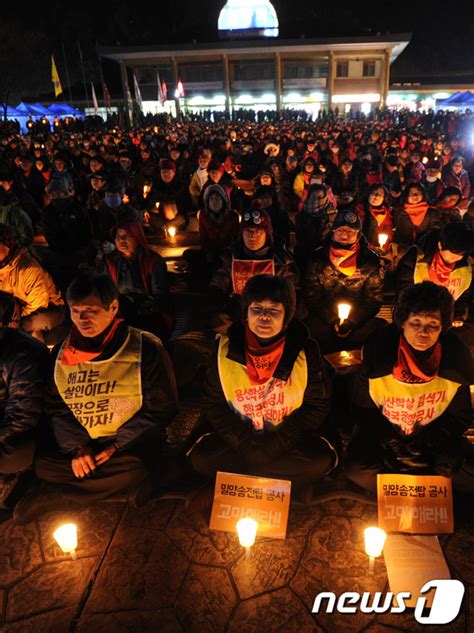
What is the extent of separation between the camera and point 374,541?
7.44ft

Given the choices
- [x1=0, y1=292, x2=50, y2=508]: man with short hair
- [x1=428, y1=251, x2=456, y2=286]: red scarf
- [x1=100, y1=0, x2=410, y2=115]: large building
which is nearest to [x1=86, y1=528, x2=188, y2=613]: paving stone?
[x1=0, y1=292, x2=50, y2=508]: man with short hair

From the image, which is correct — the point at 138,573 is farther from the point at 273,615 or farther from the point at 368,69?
the point at 368,69

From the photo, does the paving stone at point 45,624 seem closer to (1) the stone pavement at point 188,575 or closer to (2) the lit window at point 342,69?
(1) the stone pavement at point 188,575

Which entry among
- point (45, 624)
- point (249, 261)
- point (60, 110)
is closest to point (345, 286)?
point (249, 261)

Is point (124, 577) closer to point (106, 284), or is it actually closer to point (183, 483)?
point (183, 483)

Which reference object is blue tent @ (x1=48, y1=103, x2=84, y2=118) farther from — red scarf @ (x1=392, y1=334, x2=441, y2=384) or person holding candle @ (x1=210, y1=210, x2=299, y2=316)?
red scarf @ (x1=392, y1=334, x2=441, y2=384)

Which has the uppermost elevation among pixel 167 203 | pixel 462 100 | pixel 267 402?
pixel 462 100

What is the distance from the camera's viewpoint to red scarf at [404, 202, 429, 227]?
6.37 metres

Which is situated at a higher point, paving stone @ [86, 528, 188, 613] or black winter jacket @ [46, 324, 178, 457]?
black winter jacket @ [46, 324, 178, 457]

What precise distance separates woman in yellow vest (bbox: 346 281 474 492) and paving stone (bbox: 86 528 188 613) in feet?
3.83

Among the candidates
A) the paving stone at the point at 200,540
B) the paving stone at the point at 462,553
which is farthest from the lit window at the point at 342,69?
the paving stone at the point at 200,540

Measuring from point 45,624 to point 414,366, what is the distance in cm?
228

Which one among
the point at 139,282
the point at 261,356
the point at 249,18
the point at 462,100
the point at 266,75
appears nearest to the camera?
the point at 261,356

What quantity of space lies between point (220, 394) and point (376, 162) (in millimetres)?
11203
